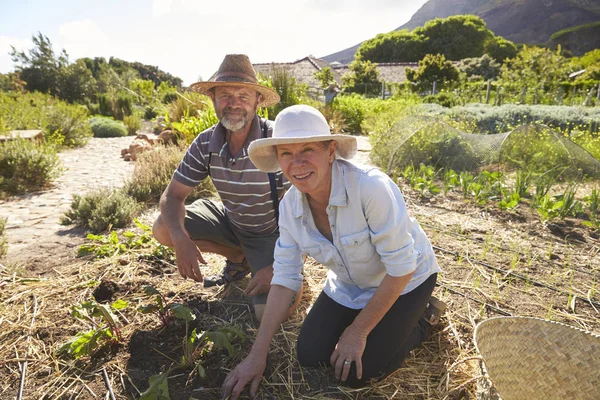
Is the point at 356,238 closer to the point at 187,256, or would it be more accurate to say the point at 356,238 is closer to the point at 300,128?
the point at 300,128

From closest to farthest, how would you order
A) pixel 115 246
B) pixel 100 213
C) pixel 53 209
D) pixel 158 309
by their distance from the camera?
pixel 158 309 → pixel 115 246 → pixel 100 213 → pixel 53 209

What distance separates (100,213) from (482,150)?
187 inches

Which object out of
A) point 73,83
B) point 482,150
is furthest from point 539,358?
point 73,83

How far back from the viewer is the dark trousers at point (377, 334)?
5.60 feet

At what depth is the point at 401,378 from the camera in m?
1.79

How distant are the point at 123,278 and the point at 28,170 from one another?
3898mm

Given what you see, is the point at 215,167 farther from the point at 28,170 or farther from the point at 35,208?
the point at 28,170

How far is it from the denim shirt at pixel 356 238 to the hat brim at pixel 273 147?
0.06m

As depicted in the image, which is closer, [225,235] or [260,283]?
[260,283]

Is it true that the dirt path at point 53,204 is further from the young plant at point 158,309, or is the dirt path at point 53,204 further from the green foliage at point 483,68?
the green foliage at point 483,68

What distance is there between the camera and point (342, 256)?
68.4 inches

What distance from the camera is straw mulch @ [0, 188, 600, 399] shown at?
1739 millimetres

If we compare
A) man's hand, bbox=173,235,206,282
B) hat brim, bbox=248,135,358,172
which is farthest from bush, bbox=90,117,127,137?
hat brim, bbox=248,135,358,172

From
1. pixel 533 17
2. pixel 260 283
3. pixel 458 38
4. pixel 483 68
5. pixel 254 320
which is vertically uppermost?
pixel 533 17
